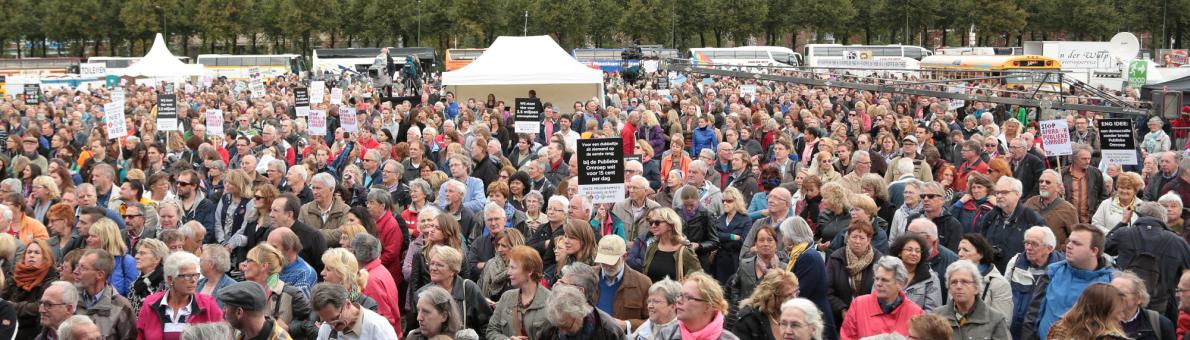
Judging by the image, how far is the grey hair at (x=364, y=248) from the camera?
23.1ft

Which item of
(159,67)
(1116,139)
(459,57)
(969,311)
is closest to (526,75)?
(1116,139)

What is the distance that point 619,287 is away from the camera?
22.1ft

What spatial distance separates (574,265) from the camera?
6500 millimetres

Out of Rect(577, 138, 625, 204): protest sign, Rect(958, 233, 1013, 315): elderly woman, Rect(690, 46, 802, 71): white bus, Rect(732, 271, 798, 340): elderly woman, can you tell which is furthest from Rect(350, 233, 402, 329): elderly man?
Rect(690, 46, 802, 71): white bus

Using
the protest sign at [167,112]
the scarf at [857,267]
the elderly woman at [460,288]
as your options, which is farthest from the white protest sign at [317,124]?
the scarf at [857,267]

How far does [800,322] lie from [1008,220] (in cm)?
363

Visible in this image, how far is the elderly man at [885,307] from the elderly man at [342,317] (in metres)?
2.18

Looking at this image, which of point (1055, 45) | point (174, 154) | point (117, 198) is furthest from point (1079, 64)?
point (117, 198)

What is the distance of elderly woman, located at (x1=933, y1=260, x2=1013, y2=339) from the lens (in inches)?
233

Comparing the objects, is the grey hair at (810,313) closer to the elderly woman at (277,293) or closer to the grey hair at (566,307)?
the grey hair at (566,307)

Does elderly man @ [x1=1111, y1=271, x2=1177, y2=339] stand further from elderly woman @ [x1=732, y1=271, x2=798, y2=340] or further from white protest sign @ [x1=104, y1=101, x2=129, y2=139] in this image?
white protest sign @ [x1=104, y1=101, x2=129, y2=139]

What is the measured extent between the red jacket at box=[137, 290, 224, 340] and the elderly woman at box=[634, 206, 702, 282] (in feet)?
7.98

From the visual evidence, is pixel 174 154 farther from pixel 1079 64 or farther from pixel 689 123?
pixel 1079 64

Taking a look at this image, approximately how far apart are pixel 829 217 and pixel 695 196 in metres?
0.93
